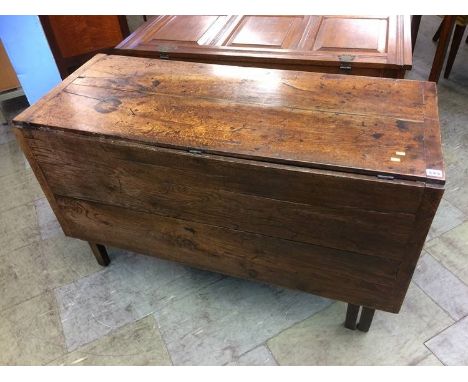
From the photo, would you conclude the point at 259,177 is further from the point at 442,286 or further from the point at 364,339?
the point at 442,286

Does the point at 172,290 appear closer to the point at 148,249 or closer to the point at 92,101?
the point at 148,249

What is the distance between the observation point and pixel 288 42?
1.54m

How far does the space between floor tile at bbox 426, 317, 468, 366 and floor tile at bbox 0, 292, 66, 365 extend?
120 centimetres

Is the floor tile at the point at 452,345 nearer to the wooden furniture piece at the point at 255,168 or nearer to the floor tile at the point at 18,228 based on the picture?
the wooden furniture piece at the point at 255,168

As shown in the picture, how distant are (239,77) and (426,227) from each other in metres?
0.70

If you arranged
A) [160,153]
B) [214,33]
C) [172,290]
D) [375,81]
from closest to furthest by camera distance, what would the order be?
1. [160,153]
2. [375,81]
3. [172,290]
4. [214,33]

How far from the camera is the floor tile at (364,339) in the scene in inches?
46.9

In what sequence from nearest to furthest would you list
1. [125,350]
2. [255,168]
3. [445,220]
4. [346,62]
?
[255,168] → [125,350] → [346,62] → [445,220]

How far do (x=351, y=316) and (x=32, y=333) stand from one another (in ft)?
3.56

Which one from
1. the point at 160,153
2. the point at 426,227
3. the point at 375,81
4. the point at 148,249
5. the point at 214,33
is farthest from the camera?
the point at 214,33

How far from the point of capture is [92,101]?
114 cm

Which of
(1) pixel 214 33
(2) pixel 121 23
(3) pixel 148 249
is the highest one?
(1) pixel 214 33

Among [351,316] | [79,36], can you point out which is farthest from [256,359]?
[79,36]
